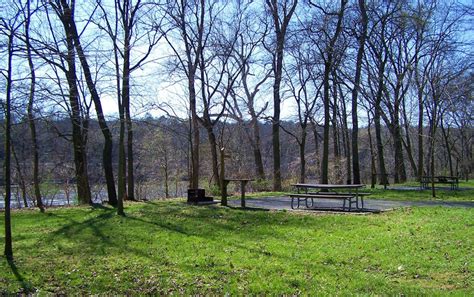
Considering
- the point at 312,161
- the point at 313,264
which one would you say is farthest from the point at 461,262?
the point at 312,161

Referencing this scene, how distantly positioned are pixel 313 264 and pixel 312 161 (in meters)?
31.2

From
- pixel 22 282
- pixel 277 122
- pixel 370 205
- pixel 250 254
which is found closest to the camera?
pixel 22 282

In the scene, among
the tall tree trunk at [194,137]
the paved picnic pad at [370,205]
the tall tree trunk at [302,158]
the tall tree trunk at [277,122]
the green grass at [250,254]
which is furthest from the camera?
the tall tree trunk at [302,158]

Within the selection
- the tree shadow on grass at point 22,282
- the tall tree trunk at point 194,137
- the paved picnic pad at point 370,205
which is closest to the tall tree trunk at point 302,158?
the tall tree trunk at point 194,137

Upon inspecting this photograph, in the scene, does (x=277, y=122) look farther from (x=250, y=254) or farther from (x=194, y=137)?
(x=250, y=254)

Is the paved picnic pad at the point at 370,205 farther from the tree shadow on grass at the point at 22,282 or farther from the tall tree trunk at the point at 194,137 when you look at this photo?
the tree shadow on grass at the point at 22,282

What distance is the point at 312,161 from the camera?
123ft

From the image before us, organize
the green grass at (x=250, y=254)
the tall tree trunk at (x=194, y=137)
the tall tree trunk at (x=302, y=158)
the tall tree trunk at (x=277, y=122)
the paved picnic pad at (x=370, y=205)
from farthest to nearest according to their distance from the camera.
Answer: the tall tree trunk at (x=302, y=158) < the tall tree trunk at (x=277, y=122) < the tall tree trunk at (x=194, y=137) < the paved picnic pad at (x=370, y=205) < the green grass at (x=250, y=254)

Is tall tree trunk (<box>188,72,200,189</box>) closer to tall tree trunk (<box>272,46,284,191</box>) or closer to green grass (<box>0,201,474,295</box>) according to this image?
tall tree trunk (<box>272,46,284,191</box>)

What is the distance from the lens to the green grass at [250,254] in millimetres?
A: 5866

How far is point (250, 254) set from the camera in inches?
296

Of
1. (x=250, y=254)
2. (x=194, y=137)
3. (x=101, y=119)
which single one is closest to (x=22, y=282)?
(x=250, y=254)

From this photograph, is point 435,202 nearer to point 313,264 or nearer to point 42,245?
point 313,264

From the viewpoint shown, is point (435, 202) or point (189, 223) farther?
point (435, 202)
